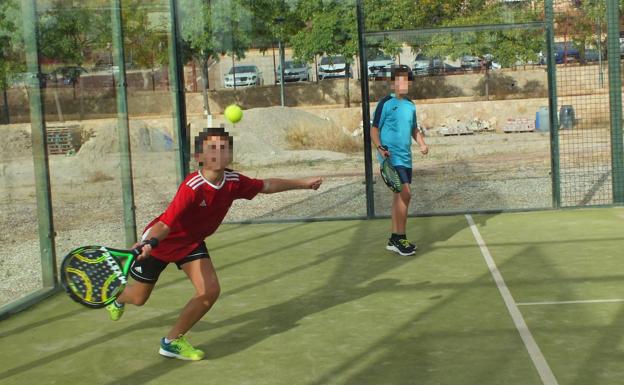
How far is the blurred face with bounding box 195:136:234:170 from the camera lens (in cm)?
572

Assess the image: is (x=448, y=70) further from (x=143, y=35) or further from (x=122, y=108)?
(x=122, y=108)

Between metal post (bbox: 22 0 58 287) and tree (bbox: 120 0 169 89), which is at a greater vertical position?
tree (bbox: 120 0 169 89)

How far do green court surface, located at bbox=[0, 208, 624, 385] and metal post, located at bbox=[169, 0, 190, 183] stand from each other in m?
1.98

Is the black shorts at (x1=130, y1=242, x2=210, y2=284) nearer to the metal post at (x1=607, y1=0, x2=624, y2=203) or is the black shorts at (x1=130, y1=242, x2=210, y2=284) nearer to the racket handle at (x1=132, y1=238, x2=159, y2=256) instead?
the racket handle at (x1=132, y1=238, x2=159, y2=256)

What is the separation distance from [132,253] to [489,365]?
2.16 metres

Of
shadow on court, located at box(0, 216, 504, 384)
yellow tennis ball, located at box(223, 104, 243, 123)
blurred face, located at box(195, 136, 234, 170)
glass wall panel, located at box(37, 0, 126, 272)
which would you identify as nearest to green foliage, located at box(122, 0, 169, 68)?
glass wall panel, located at box(37, 0, 126, 272)

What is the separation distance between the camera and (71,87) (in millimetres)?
9422

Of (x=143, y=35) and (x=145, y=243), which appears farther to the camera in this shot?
(x=143, y=35)

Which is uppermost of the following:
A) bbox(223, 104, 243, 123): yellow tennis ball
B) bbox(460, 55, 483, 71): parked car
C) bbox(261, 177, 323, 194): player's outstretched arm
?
bbox(460, 55, 483, 71): parked car

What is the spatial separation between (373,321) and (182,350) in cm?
147

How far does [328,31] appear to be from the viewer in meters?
12.9

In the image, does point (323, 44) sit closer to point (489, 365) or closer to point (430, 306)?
point (430, 306)

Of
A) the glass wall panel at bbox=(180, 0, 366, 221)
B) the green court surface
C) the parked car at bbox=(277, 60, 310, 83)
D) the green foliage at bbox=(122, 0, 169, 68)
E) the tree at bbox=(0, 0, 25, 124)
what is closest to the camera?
the green court surface

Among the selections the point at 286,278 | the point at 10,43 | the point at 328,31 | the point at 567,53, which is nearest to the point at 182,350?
the point at 286,278
